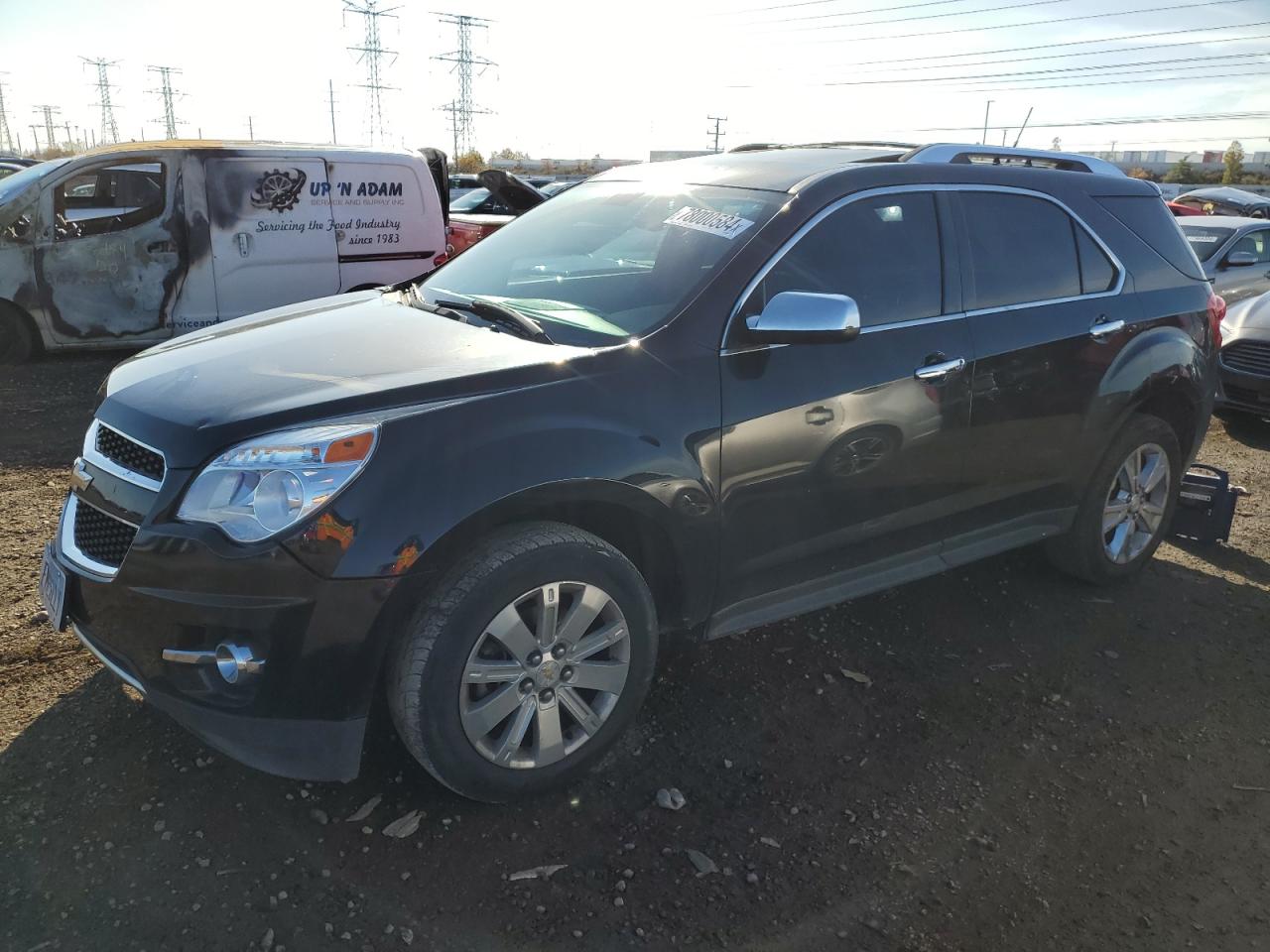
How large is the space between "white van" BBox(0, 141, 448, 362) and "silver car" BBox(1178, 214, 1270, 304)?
874 cm

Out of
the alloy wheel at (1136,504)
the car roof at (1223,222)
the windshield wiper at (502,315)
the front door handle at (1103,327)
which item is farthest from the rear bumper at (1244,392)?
the windshield wiper at (502,315)

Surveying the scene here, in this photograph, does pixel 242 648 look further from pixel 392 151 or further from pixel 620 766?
pixel 392 151

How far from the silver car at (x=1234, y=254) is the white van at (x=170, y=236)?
8.74 m

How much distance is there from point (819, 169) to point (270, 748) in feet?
8.34

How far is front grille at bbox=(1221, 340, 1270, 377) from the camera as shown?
302 inches

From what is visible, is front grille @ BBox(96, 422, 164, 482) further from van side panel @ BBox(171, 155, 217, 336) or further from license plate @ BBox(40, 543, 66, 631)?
van side panel @ BBox(171, 155, 217, 336)

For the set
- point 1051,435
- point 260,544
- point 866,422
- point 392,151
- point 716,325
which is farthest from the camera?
point 392,151

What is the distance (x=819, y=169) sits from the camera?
3352 millimetres

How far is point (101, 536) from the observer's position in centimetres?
258

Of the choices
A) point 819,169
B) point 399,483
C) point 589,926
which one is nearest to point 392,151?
point 819,169

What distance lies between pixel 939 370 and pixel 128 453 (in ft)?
8.45

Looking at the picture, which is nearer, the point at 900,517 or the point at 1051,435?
the point at 900,517

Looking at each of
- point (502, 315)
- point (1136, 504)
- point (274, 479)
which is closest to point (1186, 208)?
point (1136, 504)

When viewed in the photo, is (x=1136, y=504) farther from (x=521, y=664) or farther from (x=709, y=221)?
(x=521, y=664)
